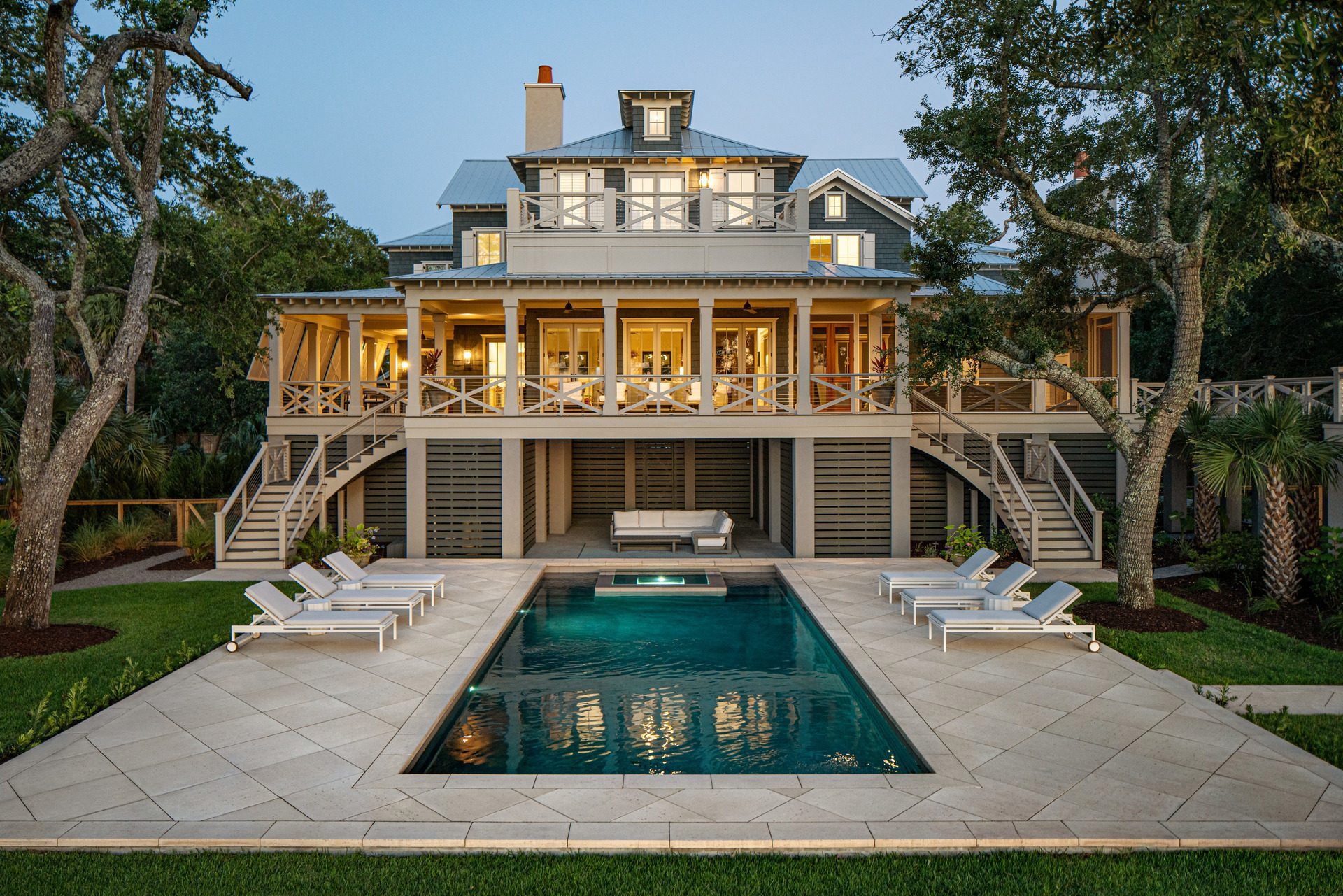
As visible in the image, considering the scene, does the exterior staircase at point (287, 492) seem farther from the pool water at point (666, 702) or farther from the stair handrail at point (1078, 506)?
the stair handrail at point (1078, 506)

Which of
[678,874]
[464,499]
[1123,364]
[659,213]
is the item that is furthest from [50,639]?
[1123,364]

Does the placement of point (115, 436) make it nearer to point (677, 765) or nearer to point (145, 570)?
point (145, 570)

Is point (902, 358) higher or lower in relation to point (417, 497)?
higher

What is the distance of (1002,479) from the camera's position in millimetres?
16984

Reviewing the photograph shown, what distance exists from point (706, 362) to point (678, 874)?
12.5 m

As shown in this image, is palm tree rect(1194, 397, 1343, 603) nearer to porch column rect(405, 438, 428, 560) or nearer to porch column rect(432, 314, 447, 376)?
porch column rect(405, 438, 428, 560)

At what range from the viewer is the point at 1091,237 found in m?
11.4

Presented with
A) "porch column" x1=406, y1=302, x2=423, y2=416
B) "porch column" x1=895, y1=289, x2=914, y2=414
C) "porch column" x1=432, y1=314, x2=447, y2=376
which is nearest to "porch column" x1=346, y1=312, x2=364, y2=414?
"porch column" x1=432, y1=314, x2=447, y2=376

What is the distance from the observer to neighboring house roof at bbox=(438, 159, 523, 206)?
23.6m

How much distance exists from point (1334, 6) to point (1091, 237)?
6.25 metres

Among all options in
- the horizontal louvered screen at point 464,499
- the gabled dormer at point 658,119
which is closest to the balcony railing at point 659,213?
the gabled dormer at point 658,119

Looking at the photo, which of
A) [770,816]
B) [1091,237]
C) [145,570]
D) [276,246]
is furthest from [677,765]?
[145,570]

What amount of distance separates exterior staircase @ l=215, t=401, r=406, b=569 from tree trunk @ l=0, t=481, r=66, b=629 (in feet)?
15.4

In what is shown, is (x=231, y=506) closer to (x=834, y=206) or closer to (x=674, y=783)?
(x=674, y=783)
